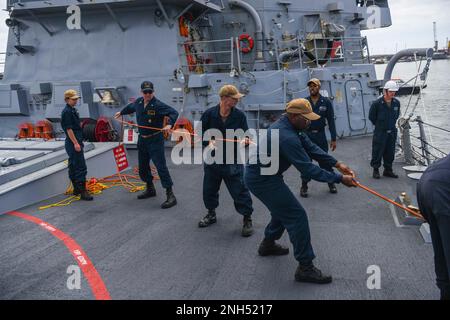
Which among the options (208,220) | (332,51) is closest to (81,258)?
(208,220)

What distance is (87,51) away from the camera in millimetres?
9984

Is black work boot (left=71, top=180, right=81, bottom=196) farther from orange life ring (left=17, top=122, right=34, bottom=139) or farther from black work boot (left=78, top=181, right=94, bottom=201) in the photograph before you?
orange life ring (left=17, top=122, right=34, bottom=139)

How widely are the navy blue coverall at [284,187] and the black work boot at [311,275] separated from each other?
5 cm

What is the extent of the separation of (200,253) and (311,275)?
1230 millimetres

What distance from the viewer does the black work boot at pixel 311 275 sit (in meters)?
3.49

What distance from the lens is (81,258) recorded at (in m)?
4.23

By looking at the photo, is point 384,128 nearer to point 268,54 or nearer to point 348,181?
point 348,181

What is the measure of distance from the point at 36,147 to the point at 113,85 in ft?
9.57

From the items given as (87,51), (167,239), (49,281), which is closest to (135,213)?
(167,239)

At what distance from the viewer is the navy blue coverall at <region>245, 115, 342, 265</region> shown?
3.37 meters

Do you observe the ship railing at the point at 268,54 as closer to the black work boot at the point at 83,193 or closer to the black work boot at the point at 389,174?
the black work boot at the point at 389,174

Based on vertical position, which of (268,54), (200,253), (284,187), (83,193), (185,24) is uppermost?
(185,24)

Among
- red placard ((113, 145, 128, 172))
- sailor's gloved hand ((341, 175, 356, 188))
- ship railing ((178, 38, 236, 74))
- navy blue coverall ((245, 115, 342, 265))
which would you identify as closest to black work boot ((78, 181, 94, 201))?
red placard ((113, 145, 128, 172))

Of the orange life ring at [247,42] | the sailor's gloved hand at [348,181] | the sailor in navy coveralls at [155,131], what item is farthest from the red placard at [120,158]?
the sailor's gloved hand at [348,181]
